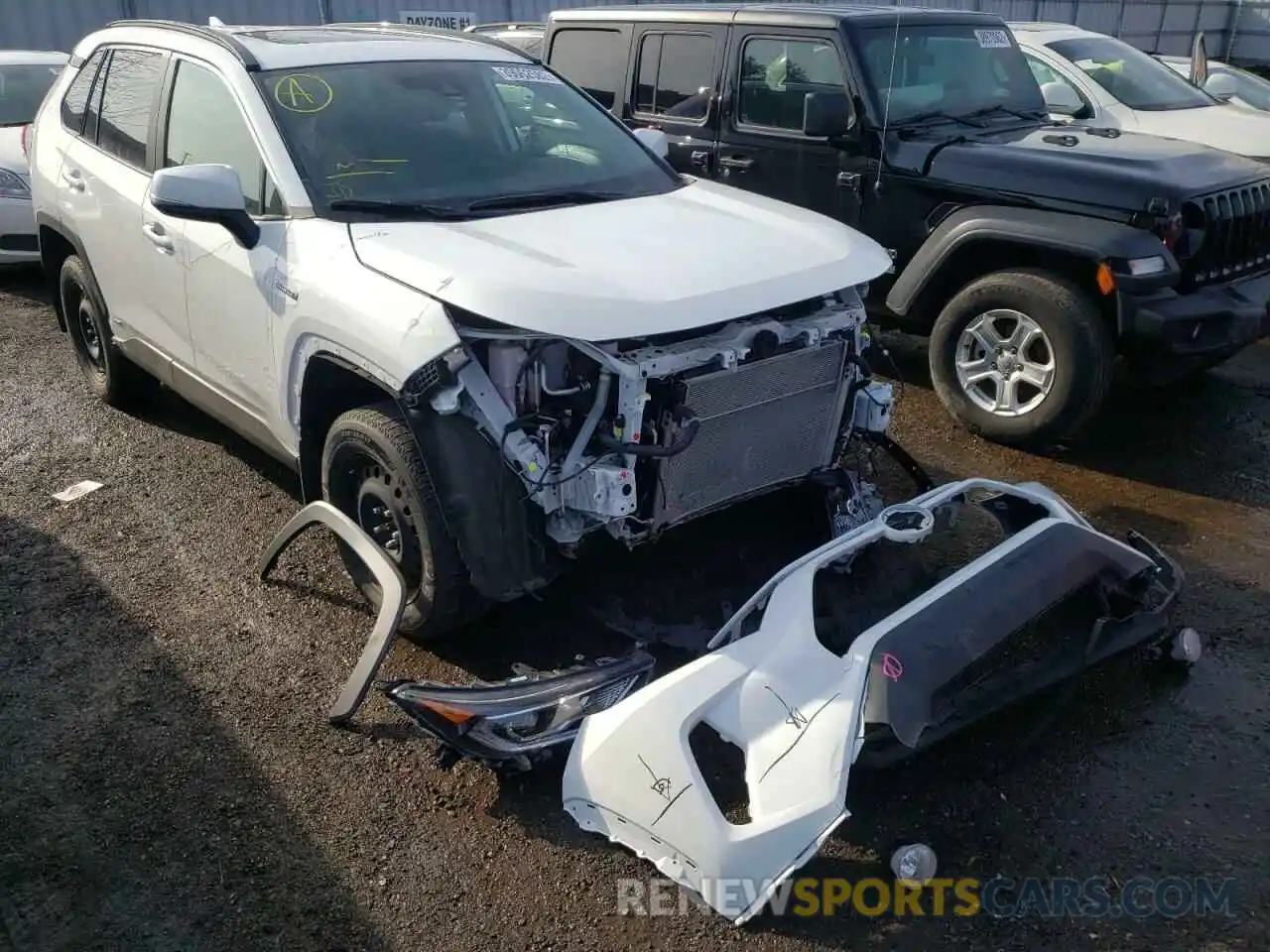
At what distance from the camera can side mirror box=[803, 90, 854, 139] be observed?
582cm

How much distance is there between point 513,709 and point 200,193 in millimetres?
1987

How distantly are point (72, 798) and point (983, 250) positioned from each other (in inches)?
183

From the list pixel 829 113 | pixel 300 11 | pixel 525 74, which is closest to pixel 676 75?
pixel 829 113

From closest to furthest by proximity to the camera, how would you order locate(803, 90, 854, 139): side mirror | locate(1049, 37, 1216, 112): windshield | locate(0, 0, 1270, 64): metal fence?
locate(803, 90, 854, 139): side mirror < locate(1049, 37, 1216, 112): windshield < locate(0, 0, 1270, 64): metal fence

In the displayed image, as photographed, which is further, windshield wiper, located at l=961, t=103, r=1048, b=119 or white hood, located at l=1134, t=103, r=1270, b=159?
white hood, located at l=1134, t=103, r=1270, b=159

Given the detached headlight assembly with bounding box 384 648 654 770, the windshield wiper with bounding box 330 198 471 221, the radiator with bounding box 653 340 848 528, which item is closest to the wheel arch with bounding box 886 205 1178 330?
the radiator with bounding box 653 340 848 528

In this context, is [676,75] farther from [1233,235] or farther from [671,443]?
[671,443]

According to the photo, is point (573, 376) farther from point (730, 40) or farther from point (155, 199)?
point (730, 40)

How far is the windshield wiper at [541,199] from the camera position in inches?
150

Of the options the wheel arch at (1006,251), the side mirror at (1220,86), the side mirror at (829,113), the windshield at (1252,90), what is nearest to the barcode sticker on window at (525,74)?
the side mirror at (829,113)

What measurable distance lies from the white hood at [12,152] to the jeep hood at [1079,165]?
21.1 ft

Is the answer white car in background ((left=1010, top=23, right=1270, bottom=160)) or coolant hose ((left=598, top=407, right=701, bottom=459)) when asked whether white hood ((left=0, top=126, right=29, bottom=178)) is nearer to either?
coolant hose ((left=598, top=407, right=701, bottom=459))

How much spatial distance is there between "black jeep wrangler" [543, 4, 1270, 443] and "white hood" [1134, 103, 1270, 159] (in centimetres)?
197

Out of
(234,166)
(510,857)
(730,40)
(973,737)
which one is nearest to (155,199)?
(234,166)
